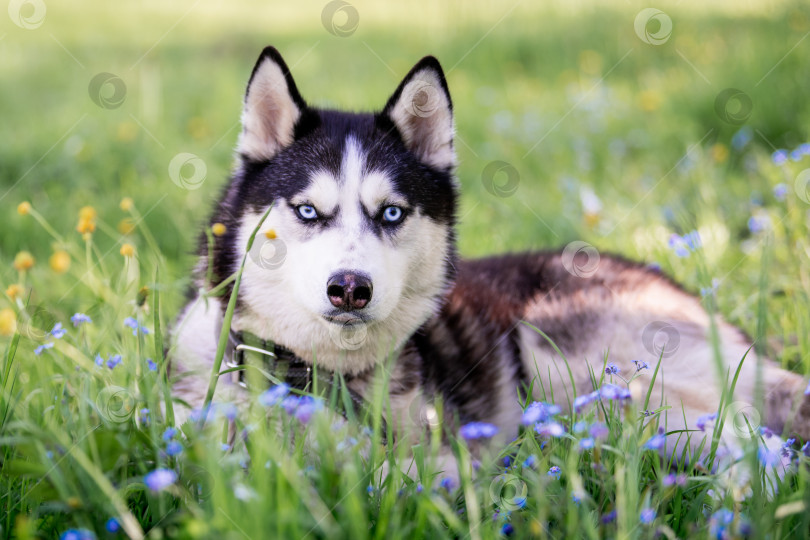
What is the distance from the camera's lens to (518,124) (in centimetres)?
656

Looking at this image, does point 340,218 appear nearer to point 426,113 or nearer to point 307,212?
point 307,212

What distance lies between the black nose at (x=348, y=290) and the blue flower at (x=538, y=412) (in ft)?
2.15

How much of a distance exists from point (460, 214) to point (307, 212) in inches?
46.7

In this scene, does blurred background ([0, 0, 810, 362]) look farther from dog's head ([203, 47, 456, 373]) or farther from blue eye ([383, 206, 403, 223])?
blue eye ([383, 206, 403, 223])

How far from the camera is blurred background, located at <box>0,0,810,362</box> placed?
432 cm

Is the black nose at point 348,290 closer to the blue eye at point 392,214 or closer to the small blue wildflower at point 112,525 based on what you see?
the blue eye at point 392,214

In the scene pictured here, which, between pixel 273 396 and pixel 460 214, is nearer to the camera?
pixel 273 396

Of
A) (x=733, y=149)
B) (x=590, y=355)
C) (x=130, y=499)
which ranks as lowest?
(x=130, y=499)

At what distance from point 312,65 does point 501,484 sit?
287 inches

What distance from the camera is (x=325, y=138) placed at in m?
2.72

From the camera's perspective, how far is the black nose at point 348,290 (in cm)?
226

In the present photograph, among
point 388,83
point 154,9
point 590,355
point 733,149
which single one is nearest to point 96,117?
point 388,83

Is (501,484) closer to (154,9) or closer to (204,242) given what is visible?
(204,242)

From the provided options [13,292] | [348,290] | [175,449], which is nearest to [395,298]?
[348,290]
